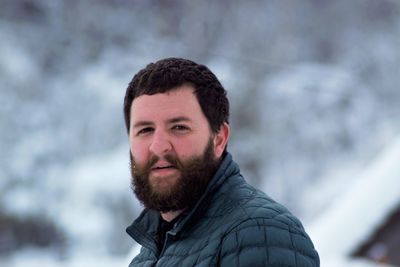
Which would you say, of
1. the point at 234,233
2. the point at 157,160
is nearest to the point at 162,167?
the point at 157,160

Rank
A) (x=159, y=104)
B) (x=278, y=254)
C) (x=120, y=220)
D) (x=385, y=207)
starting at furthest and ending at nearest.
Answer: (x=120, y=220), (x=385, y=207), (x=159, y=104), (x=278, y=254)

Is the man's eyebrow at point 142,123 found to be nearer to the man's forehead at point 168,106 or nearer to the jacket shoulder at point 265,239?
the man's forehead at point 168,106

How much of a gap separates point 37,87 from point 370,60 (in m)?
5.95

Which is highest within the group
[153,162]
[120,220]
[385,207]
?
[120,220]

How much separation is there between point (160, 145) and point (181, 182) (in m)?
0.09

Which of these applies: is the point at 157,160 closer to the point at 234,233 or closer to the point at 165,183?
the point at 165,183

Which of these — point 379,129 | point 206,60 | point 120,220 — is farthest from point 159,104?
point 206,60

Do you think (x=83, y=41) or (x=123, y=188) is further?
(x=83, y=41)

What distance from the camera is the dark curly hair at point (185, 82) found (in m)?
1.93

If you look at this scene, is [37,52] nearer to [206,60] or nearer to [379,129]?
[206,60]

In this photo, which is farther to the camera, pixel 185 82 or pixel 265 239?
pixel 185 82

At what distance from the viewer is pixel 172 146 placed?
1887 mm

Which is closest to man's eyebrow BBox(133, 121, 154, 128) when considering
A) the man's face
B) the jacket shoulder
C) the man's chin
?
the man's face

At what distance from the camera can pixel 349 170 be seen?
13398 millimetres
